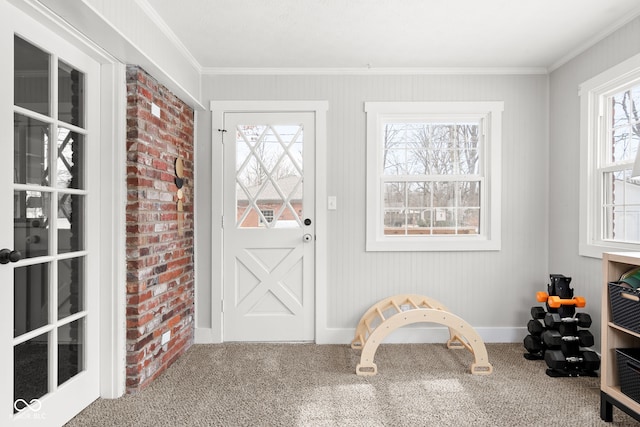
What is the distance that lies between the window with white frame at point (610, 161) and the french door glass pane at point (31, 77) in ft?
11.4

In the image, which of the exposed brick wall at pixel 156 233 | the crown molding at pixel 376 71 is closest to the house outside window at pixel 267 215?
the exposed brick wall at pixel 156 233

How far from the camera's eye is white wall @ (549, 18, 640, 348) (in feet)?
9.86

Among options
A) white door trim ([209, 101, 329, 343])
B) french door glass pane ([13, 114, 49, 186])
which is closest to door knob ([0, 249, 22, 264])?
french door glass pane ([13, 114, 49, 186])

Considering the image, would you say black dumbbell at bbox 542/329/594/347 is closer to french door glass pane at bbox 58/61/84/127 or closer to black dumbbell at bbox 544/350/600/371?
black dumbbell at bbox 544/350/600/371

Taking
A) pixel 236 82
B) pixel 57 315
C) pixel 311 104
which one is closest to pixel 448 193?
pixel 311 104

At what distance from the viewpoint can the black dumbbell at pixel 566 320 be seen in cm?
289

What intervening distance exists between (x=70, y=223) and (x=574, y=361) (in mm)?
3349

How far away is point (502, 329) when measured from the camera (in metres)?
3.67

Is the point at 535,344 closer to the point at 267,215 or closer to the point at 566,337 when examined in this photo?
the point at 566,337

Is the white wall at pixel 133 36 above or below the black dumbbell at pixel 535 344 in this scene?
above

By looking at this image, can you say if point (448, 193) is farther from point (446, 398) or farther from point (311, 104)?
point (446, 398)

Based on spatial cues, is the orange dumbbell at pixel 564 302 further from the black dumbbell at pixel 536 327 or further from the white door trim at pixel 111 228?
the white door trim at pixel 111 228

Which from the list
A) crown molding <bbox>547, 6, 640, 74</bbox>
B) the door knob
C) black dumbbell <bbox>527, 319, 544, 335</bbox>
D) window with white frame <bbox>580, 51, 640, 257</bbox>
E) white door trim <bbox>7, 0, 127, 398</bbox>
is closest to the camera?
the door knob

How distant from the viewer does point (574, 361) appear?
2883mm
